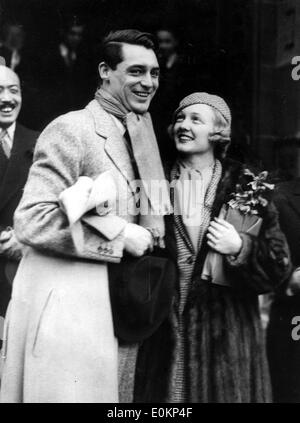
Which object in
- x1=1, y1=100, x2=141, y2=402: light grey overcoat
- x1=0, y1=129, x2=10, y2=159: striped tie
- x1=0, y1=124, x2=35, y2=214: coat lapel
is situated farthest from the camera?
x1=0, y1=129, x2=10, y2=159: striped tie

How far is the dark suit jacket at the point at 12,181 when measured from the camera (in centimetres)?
475

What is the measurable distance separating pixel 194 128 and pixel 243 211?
2.14ft

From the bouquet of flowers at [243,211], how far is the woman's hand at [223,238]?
3cm

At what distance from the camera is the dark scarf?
4754 mm

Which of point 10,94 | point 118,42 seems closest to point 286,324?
point 118,42

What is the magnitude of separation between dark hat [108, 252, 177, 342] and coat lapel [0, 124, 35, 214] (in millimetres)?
831

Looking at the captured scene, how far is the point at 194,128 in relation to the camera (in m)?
4.84

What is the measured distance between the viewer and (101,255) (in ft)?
15.1

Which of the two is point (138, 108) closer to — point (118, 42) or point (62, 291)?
point (118, 42)

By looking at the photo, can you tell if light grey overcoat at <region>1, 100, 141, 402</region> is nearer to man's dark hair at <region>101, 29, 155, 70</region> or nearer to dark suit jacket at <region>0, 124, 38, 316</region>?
dark suit jacket at <region>0, 124, 38, 316</region>

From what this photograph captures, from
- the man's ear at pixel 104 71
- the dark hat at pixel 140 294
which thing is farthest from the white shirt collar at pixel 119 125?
the dark hat at pixel 140 294

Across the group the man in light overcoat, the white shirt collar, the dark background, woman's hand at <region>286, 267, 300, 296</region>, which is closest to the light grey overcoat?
the man in light overcoat
